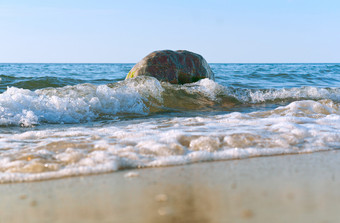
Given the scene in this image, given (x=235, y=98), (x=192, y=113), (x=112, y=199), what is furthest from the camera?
(x=235, y=98)

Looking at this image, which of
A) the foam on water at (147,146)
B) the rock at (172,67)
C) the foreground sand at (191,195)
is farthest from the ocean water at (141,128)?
the rock at (172,67)

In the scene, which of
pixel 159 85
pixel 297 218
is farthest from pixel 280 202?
pixel 159 85

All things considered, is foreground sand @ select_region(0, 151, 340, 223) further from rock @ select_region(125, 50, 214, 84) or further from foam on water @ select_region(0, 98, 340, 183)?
rock @ select_region(125, 50, 214, 84)

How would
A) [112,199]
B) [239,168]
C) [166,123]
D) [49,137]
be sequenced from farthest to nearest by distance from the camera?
[166,123] → [49,137] → [239,168] → [112,199]

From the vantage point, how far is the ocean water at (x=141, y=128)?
254cm

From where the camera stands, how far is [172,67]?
7188 millimetres

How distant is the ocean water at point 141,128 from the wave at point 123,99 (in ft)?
0.05

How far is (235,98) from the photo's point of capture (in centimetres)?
692

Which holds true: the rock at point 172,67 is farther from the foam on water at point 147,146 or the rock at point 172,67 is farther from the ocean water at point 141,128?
the foam on water at point 147,146

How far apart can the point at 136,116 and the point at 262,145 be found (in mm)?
2533

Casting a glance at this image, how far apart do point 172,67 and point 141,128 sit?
3545mm

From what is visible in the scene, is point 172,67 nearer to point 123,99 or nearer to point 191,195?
point 123,99

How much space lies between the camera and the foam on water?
2416 mm

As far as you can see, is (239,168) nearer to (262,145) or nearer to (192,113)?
(262,145)
